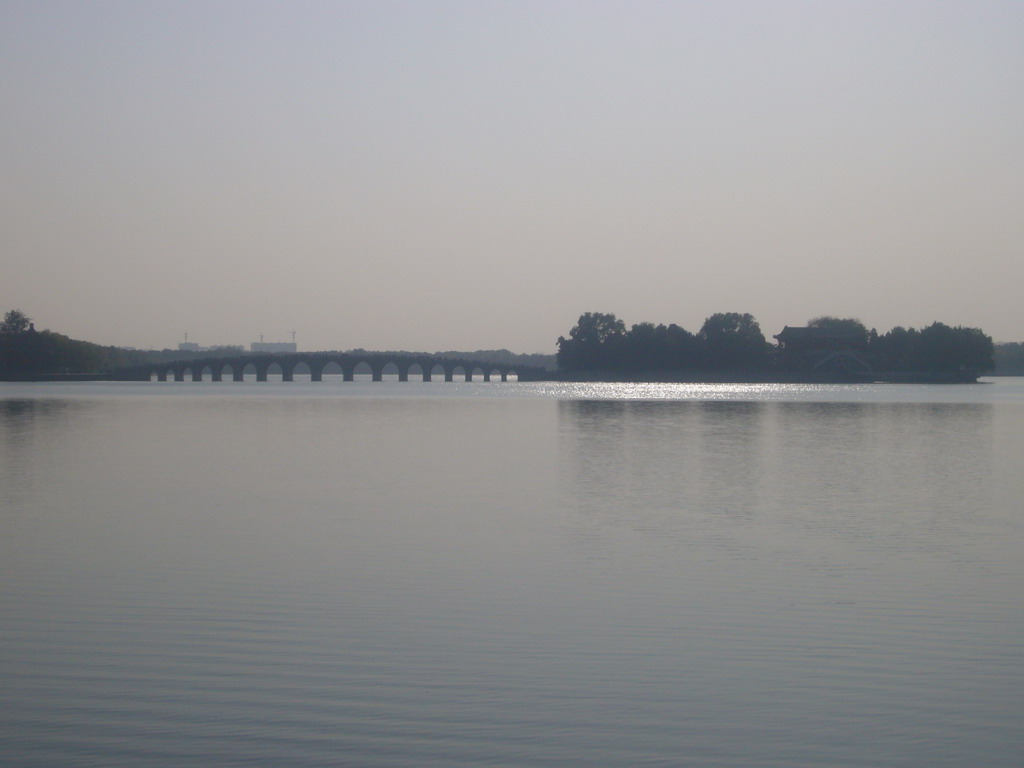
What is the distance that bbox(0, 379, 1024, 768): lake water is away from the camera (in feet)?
28.1

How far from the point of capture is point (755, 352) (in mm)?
168125

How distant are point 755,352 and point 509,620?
159518 millimetres

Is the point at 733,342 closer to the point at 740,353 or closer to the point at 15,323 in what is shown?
the point at 740,353

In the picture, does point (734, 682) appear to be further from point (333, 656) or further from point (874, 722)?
point (333, 656)

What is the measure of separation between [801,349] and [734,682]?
16412cm

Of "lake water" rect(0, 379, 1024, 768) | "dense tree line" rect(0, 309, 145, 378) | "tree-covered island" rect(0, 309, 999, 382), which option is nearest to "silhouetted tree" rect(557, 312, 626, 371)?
"tree-covered island" rect(0, 309, 999, 382)

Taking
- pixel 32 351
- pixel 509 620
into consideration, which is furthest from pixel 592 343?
pixel 509 620

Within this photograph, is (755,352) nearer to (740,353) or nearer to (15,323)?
(740,353)

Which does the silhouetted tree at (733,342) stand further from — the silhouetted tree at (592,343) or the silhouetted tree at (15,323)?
the silhouetted tree at (15,323)

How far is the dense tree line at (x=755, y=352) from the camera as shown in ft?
528

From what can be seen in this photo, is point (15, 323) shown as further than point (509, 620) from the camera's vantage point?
Yes

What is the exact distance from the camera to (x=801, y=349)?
556 feet

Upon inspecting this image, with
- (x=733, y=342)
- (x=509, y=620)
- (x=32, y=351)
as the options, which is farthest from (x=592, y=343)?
(x=509, y=620)

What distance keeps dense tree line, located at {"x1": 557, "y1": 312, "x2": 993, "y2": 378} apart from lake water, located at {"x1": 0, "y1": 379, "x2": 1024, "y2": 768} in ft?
459
